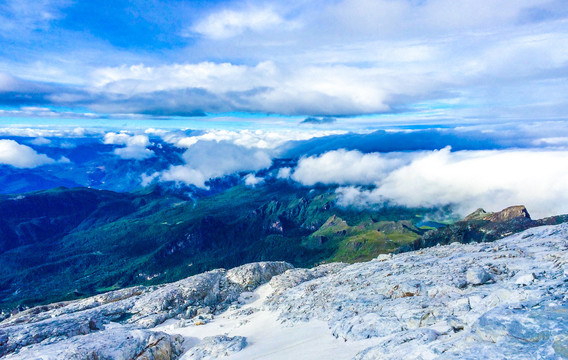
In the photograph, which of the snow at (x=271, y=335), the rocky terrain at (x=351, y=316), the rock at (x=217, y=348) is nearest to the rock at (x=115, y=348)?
the rocky terrain at (x=351, y=316)

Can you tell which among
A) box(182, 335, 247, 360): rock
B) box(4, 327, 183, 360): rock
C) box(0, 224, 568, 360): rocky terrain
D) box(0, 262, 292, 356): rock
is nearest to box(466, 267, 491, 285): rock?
box(0, 224, 568, 360): rocky terrain

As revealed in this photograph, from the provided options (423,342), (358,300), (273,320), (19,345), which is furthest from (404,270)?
(19,345)

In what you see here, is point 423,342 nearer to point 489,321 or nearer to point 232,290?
point 489,321

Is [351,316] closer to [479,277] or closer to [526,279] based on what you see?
[479,277]

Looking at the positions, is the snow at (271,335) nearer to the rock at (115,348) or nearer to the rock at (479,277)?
the rock at (115,348)

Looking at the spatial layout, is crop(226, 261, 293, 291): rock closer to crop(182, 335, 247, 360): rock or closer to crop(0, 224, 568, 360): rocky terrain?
crop(0, 224, 568, 360): rocky terrain

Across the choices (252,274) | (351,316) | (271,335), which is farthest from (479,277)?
(252,274)
